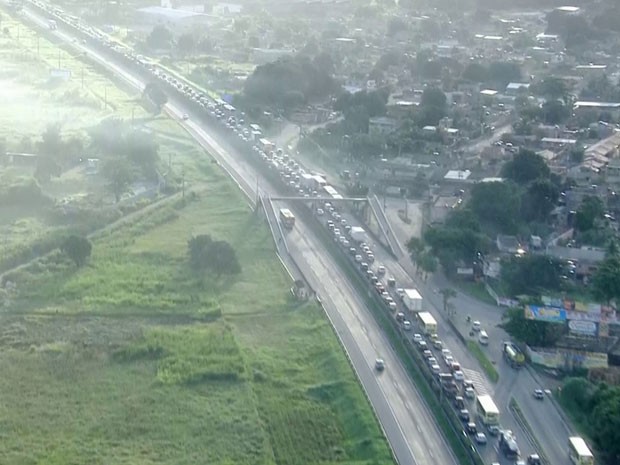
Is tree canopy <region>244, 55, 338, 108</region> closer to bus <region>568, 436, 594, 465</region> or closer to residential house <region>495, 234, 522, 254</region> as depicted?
residential house <region>495, 234, 522, 254</region>

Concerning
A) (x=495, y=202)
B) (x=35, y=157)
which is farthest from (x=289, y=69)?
(x=495, y=202)

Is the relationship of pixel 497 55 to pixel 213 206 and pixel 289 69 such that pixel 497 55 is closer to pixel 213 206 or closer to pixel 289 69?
pixel 289 69

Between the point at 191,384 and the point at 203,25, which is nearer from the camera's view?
the point at 191,384

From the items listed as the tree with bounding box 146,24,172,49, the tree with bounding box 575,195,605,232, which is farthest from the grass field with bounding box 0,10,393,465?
the tree with bounding box 146,24,172,49

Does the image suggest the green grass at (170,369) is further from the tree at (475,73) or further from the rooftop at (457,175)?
the tree at (475,73)

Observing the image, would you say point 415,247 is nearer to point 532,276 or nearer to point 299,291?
point 532,276

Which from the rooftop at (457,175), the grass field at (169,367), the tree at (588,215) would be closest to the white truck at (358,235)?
the grass field at (169,367)

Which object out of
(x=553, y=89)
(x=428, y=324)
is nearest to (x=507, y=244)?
(x=428, y=324)
